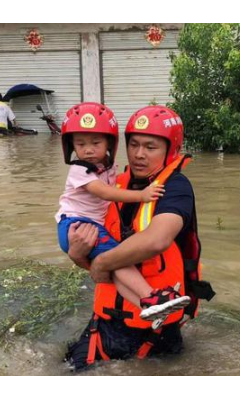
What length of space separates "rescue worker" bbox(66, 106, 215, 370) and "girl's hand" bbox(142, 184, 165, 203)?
3 centimetres

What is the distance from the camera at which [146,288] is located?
268 centimetres

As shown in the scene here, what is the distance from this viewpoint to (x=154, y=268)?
2.82m

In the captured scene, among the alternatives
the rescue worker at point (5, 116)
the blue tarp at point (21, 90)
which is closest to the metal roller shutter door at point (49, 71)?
the blue tarp at point (21, 90)

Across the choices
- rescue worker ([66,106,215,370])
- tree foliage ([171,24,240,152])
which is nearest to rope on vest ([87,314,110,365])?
rescue worker ([66,106,215,370])

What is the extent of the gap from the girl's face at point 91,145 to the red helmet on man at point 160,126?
149 mm

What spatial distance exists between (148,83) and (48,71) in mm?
3504

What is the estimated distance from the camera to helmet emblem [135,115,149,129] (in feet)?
9.13

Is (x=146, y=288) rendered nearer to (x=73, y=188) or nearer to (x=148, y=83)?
(x=73, y=188)

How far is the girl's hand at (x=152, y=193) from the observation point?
8.82ft

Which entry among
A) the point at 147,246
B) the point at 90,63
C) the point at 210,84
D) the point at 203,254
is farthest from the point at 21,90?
the point at 147,246

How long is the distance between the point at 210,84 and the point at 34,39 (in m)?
8.98

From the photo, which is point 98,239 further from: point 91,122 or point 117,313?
point 91,122

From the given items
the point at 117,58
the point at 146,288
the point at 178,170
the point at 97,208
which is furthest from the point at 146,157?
the point at 117,58

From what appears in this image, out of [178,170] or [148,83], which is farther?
[148,83]
